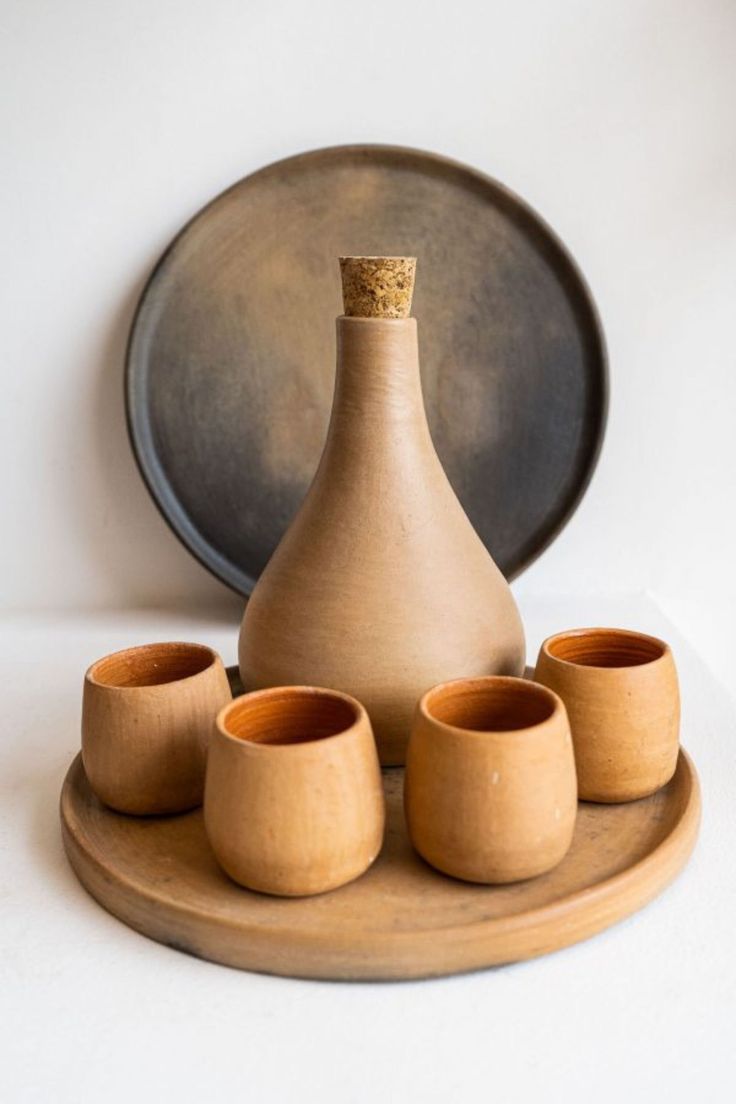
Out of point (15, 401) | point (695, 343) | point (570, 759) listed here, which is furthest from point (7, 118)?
point (570, 759)

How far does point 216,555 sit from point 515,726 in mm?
504

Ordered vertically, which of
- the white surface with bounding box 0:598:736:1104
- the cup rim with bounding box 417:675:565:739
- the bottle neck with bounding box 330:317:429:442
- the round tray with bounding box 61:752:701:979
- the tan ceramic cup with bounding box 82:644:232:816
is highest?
the bottle neck with bounding box 330:317:429:442

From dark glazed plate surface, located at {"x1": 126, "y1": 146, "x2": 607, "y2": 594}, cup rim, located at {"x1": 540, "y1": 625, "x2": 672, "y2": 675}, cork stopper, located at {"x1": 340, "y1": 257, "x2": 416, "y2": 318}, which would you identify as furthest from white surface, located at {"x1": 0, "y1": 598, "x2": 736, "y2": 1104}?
dark glazed plate surface, located at {"x1": 126, "y1": 146, "x2": 607, "y2": 594}

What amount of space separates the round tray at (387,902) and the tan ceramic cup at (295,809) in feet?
0.06

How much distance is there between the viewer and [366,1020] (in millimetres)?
454

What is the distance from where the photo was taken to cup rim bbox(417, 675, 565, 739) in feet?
1.60

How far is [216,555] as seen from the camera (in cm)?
100

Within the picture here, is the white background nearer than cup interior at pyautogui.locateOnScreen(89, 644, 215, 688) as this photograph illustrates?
No

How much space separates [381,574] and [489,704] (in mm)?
98

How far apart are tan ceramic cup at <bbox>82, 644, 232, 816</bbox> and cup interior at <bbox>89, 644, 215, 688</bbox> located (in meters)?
0.03

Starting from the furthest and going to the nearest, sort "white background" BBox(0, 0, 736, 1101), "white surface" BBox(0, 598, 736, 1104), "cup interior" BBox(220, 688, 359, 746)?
"white background" BBox(0, 0, 736, 1101)
"cup interior" BBox(220, 688, 359, 746)
"white surface" BBox(0, 598, 736, 1104)

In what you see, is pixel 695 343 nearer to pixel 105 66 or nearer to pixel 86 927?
pixel 105 66

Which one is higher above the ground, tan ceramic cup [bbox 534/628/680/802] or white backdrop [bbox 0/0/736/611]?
white backdrop [bbox 0/0/736/611]

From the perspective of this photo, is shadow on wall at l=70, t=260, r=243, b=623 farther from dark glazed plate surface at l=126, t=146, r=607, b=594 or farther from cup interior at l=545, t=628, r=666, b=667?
cup interior at l=545, t=628, r=666, b=667
